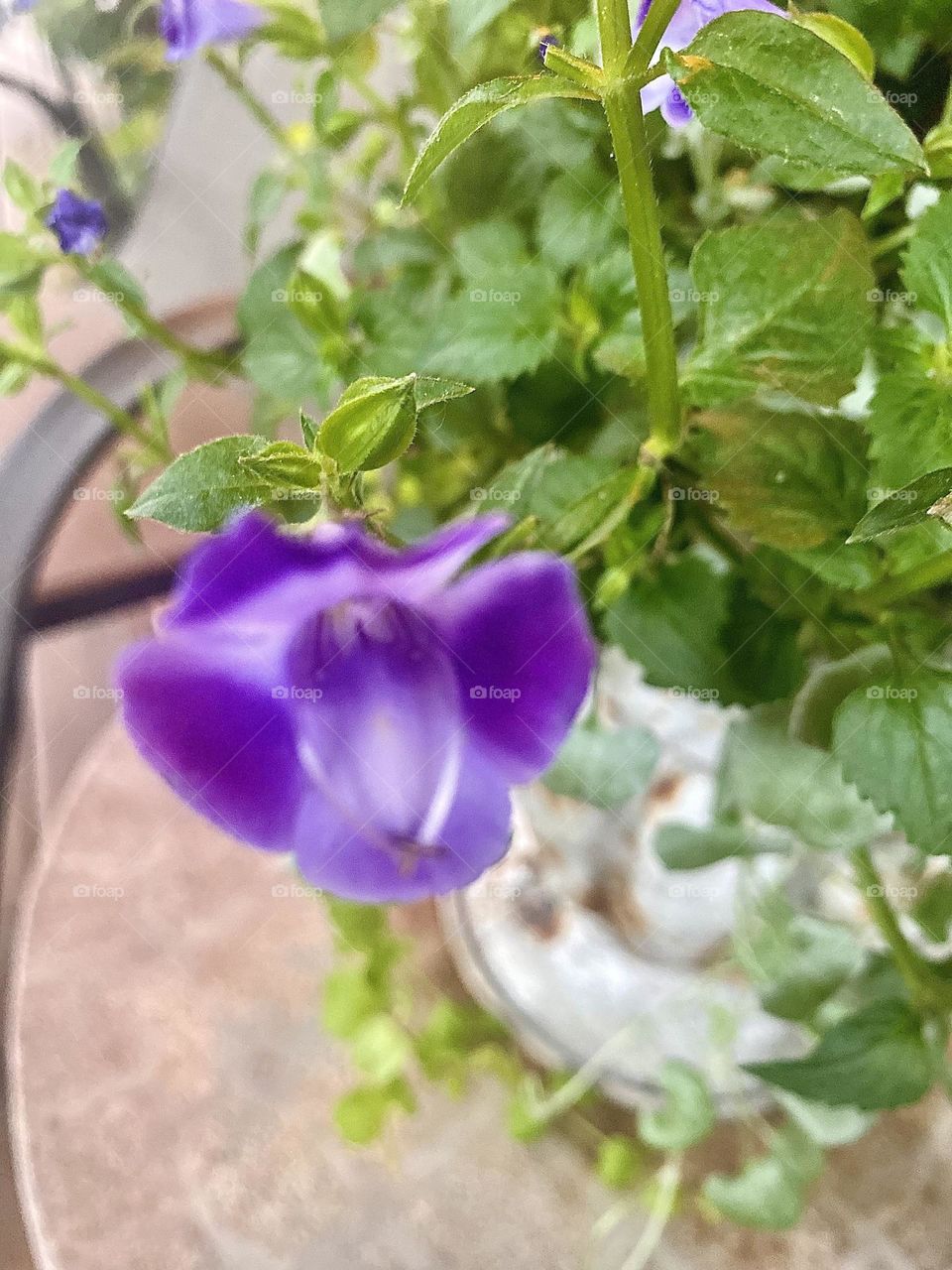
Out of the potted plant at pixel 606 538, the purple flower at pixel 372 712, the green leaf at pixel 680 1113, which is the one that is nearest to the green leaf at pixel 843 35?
the potted plant at pixel 606 538

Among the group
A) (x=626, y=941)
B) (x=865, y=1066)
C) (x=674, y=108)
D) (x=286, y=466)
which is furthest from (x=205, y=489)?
(x=626, y=941)

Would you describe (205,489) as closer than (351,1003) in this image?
Yes

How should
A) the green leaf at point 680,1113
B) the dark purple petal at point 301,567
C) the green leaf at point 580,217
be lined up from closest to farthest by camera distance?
the dark purple petal at point 301,567 → the green leaf at point 580,217 → the green leaf at point 680,1113

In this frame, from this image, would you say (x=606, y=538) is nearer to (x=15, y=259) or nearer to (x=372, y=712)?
(x=372, y=712)

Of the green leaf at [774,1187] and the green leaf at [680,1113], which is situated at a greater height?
the green leaf at [680,1113]

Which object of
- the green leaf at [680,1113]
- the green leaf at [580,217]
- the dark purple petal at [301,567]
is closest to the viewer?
the dark purple petal at [301,567]

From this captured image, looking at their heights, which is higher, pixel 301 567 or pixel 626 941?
pixel 301 567

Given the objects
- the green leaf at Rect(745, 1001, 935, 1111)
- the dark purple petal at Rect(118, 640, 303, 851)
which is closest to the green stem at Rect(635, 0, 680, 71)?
the dark purple petal at Rect(118, 640, 303, 851)

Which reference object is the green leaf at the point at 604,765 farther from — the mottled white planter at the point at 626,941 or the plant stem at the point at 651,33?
the plant stem at the point at 651,33
